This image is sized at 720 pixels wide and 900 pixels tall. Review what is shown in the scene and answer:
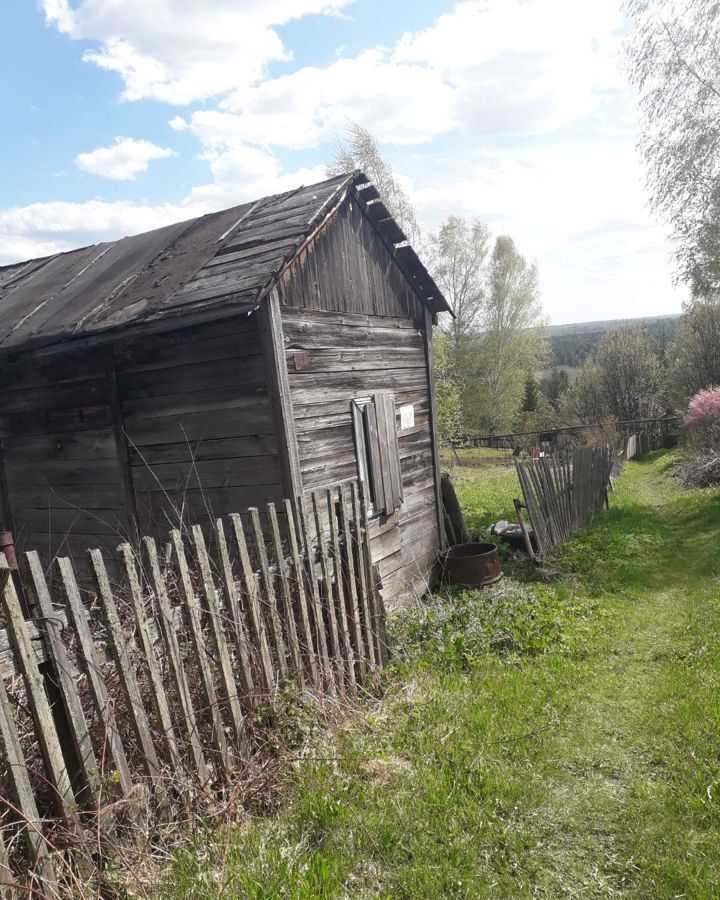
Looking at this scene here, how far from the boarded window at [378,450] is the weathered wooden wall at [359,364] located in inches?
5.6

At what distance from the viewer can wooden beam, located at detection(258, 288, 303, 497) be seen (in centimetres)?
561

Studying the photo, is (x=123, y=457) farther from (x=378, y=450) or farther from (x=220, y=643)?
(x=220, y=643)

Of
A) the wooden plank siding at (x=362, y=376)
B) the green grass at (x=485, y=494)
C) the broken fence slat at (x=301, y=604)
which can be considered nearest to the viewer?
the broken fence slat at (x=301, y=604)

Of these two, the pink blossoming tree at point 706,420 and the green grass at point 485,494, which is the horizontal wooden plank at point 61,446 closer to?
the green grass at point 485,494

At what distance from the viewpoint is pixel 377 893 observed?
2607 millimetres

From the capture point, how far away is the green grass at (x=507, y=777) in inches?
Result: 106

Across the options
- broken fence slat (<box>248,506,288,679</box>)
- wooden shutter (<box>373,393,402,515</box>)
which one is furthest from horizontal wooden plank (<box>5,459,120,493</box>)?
broken fence slat (<box>248,506,288,679</box>)

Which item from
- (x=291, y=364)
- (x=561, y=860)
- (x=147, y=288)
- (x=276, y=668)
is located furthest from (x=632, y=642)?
(x=147, y=288)

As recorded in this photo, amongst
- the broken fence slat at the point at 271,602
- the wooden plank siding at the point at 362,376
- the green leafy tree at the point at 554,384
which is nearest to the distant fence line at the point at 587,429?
the green leafy tree at the point at 554,384

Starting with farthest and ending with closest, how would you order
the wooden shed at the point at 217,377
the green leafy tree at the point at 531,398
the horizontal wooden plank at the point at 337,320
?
the green leafy tree at the point at 531,398, the horizontal wooden plank at the point at 337,320, the wooden shed at the point at 217,377

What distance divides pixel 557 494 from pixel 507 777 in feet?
21.9

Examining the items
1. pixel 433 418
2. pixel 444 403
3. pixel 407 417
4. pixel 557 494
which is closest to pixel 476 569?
pixel 407 417

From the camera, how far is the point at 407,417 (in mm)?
8242

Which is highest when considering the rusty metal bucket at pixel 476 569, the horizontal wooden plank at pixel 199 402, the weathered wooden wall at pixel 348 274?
the weathered wooden wall at pixel 348 274
